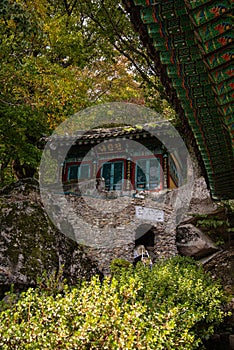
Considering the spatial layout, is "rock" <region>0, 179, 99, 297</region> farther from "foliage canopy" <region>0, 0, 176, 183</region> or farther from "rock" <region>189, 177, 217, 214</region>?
"rock" <region>189, 177, 217, 214</region>

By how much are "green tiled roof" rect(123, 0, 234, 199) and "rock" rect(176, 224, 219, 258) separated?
29.0ft

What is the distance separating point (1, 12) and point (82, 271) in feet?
19.0

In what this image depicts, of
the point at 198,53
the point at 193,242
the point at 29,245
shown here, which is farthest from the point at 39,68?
the point at 193,242

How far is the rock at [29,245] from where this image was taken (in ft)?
21.5

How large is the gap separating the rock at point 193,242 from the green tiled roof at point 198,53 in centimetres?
884

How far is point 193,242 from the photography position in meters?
12.3

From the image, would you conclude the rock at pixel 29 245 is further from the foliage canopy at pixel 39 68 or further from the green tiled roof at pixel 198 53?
the green tiled roof at pixel 198 53

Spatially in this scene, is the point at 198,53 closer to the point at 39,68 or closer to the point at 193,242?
the point at 39,68

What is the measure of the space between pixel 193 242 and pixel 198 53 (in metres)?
10.6

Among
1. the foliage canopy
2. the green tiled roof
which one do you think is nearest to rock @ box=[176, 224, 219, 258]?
the foliage canopy

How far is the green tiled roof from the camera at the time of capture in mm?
1812

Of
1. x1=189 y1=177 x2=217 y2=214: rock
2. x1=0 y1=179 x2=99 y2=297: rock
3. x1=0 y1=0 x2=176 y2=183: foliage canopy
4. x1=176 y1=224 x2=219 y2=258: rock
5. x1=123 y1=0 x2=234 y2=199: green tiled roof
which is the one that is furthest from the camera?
x1=189 y1=177 x2=217 y2=214: rock

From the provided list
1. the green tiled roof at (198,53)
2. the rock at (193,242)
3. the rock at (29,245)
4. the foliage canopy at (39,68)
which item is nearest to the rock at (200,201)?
the rock at (193,242)

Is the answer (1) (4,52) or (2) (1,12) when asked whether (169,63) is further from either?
(1) (4,52)
